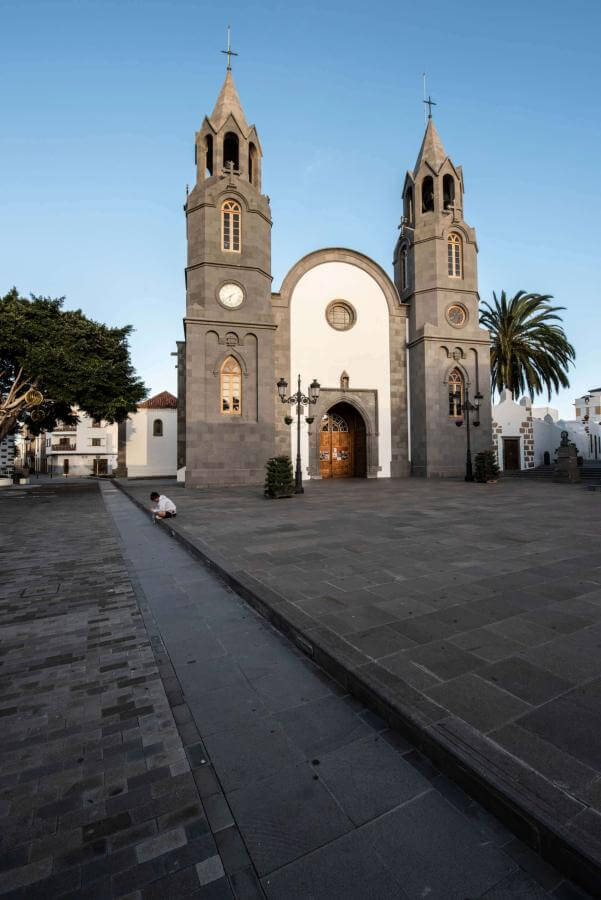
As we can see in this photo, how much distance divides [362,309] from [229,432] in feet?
34.6

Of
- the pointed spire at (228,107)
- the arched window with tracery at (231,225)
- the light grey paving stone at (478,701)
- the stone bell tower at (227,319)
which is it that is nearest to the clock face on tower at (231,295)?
the stone bell tower at (227,319)

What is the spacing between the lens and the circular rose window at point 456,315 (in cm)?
2377

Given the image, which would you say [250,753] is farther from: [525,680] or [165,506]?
[165,506]

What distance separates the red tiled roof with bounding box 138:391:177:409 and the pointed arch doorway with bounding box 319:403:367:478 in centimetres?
2228

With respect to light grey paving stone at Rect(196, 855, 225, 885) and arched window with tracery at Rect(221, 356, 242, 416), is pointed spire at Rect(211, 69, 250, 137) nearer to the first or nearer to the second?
arched window with tracery at Rect(221, 356, 242, 416)

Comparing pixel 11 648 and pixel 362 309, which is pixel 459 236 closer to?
pixel 362 309

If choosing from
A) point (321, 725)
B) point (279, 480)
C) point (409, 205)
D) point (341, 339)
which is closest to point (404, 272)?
point (409, 205)

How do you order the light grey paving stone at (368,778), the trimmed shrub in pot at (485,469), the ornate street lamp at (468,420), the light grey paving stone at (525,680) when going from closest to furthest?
1. the light grey paving stone at (368,778)
2. the light grey paving stone at (525,680)
3. the trimmed shrub in pot at (485,469)
4. the ornate street lamp at (468,420)

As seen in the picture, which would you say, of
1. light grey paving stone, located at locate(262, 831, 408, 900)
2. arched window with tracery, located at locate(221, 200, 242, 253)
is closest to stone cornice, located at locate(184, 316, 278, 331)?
arched window with tracery, located at locate(221, 200, 242, 253)

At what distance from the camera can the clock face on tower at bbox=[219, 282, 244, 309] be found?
67.5 feet

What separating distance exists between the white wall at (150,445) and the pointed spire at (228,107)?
81.7 ft

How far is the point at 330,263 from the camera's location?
2344 cm

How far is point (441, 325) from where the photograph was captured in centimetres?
2336

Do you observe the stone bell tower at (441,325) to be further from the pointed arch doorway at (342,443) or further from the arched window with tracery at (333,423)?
the arched window with tracery at (333,423)
